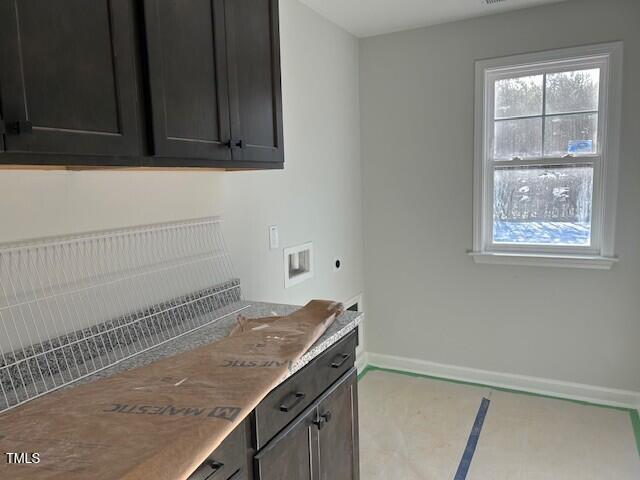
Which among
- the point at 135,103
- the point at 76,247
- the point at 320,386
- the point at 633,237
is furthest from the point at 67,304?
the point at 633,237

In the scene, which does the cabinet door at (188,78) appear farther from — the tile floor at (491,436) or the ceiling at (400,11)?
the tile floor at (491,436)

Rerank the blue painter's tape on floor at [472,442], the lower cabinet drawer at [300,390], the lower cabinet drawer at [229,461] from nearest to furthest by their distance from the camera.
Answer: the lower cabinet drawer at [229,461]
the lower cabinet drawer at [300,390]
the blue painter's tape on floor at [472,442]

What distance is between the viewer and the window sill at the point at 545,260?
9.74 ft

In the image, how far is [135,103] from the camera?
1.34 m

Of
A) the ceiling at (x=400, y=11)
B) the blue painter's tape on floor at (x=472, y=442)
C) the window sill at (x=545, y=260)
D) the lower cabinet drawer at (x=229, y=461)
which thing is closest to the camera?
the lower cabinet drawer at (x=229, y=461)

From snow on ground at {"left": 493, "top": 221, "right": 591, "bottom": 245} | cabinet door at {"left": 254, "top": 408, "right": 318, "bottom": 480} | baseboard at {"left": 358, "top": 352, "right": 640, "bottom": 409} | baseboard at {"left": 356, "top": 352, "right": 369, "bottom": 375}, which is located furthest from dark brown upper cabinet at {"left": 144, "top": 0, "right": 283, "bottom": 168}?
baseboard at {"left": 358, "top": 352, "right": 640, "bottom": 409}

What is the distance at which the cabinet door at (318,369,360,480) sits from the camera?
1.78 metres

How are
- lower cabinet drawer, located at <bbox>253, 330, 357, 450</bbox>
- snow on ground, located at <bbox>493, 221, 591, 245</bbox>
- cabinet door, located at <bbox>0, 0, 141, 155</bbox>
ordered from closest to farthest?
1. cabinet door, located at <bbox>0, 0, 141, 155</bbox>
2. lower cabinet drawer, located at <bbox>253, 330, 357, 450</bbox>
3. snow on ground, located at <bbox>493, 221, 591, 245</bbox>

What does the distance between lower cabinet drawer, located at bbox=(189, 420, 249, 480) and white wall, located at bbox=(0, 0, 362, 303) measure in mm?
844

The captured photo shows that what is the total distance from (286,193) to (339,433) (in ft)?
4.41

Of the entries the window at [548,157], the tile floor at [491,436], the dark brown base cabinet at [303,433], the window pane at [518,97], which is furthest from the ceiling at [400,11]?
the tile floor at [491,436]

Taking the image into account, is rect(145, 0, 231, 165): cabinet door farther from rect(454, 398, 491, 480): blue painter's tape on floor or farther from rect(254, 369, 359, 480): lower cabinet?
rect(454, 398, 491, 480): blue painter's tape on floor

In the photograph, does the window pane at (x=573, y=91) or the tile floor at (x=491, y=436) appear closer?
the tile floor at (x=491, y=436)

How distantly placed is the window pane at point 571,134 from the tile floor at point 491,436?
1.64 meters
